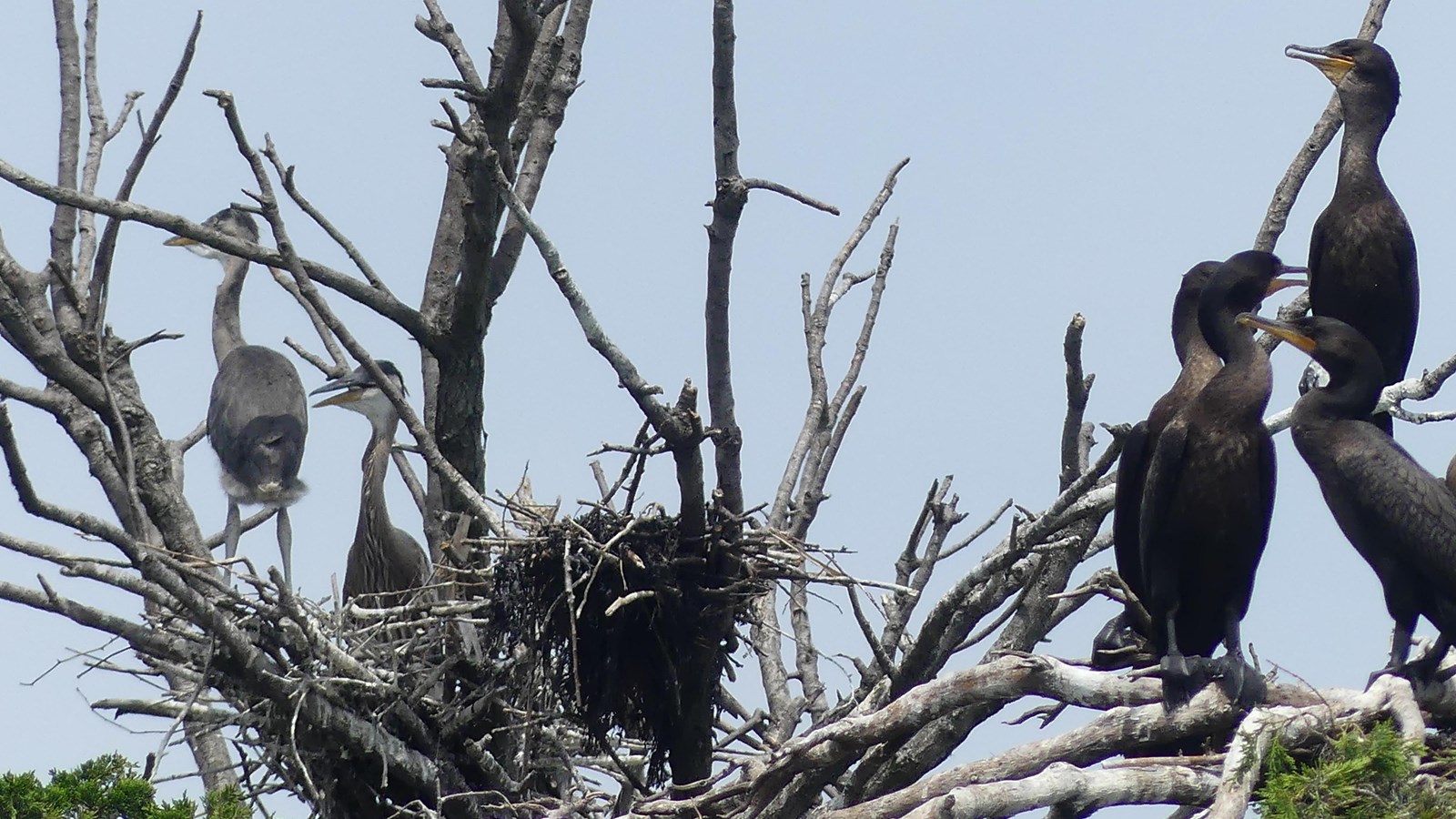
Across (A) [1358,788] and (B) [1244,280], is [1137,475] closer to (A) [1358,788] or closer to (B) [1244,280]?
(B) [1244,280]

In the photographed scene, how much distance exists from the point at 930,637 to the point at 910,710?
0.60 m

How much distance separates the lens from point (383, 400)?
8.91m

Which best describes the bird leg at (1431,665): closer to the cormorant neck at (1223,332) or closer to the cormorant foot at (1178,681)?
the cormorant foot at (1178,681)

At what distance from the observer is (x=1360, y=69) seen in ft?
21.2

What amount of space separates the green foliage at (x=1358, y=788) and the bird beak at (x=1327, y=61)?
3.42m

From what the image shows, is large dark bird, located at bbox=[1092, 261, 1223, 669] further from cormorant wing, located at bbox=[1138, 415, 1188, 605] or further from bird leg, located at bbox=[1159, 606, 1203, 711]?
bird leg, located at bbox=[1159, 606, 1203, 711]

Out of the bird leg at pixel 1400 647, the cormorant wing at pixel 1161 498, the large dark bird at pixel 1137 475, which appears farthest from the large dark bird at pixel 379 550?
the bird leg at pixel 1400 647

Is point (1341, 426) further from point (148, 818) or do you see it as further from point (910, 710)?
point (148, 818)

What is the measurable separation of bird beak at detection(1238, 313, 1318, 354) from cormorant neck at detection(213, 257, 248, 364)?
22.4ft

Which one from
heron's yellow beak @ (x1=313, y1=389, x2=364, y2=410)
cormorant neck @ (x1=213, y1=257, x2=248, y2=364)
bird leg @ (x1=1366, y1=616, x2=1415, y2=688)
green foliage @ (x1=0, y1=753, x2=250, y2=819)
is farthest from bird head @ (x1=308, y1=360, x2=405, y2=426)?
bird leg @ (x1=1366, y1=616, x2=1415, y2=688)

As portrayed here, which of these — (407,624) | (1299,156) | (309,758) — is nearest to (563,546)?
(407,624)

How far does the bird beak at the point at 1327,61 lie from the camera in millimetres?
6531

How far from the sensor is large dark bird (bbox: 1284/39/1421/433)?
20.0 feet

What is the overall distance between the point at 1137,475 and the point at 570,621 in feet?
5.96
